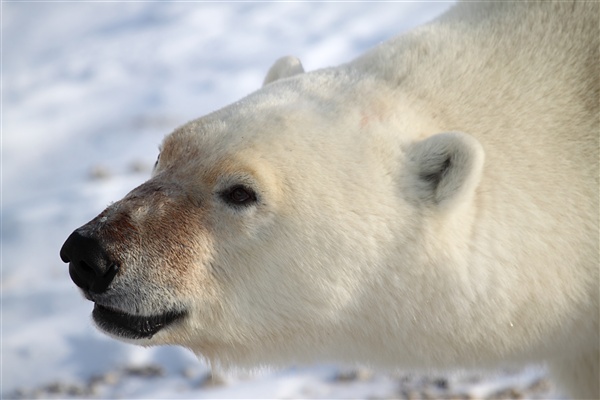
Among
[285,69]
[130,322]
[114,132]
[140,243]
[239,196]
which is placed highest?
[114,132]

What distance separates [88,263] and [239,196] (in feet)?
1.72

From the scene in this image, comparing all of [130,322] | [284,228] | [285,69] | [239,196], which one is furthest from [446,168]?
[130,322]

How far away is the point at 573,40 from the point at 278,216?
1.36 m

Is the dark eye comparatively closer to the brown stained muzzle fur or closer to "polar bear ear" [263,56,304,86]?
the brown stained muzzle fur

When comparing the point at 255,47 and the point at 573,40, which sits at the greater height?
the point at 255,47

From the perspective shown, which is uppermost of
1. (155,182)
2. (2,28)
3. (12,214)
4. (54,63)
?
(2,28)

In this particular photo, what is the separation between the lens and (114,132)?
7.45 m

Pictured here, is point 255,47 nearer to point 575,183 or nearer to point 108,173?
point 108,173

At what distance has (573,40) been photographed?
308 centimetres

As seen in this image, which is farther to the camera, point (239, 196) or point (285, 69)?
point (285, 69)

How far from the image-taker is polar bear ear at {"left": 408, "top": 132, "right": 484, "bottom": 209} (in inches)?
103

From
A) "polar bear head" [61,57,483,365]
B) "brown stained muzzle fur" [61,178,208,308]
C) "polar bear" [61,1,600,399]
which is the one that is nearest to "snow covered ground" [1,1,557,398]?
"polar bear" [61,1,600,399]

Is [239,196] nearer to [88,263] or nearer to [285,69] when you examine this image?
[88,263]

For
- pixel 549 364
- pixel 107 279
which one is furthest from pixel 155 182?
pixel 549 364
